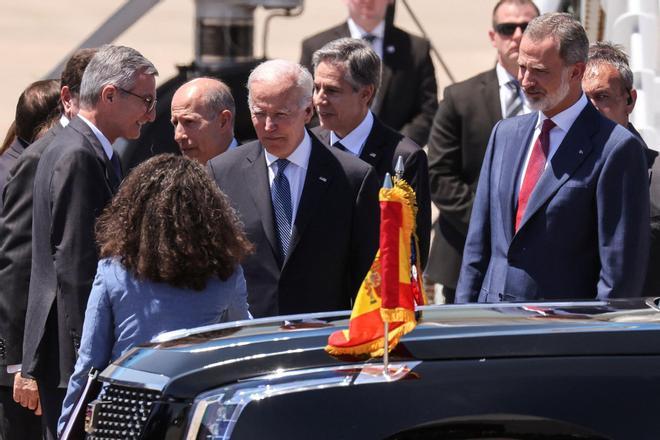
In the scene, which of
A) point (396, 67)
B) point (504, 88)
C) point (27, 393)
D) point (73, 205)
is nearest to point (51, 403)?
point (27, 393)

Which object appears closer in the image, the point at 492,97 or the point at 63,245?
the point at 63,245

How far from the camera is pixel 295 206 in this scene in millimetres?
6035

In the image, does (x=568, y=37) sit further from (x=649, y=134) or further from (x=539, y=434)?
(x=649, y=134)

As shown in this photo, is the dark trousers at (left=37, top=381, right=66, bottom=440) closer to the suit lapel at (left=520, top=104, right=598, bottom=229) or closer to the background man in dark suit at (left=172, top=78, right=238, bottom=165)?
the background man in dark suit at (left=172, top=78, right=238, bottom=165)

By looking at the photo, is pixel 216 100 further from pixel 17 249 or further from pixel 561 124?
pixel 561 124

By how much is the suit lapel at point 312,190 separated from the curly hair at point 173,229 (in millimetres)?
930

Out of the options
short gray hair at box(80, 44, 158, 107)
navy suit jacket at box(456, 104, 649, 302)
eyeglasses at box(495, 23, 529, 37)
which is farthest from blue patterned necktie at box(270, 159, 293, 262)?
eyeglasses at box(495, 23, 529, 37)

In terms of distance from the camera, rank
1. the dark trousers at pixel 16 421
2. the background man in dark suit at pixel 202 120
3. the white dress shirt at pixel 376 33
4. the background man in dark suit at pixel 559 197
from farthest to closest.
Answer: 1. the white dress shirt at pixel 376 33
2. the background man in dark suit at pixel 202 120
3. the dark trousers at pixel 16 421
4. the background man in dark suit at pixel 559 197

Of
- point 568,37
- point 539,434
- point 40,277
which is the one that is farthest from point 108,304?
point 568,37

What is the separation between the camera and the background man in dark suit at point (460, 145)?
7.98m

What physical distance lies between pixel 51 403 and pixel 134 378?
1552mm

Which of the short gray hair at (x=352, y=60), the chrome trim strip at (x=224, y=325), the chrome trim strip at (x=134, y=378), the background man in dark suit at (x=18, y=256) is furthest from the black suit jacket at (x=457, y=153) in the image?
the chrome trim strip at (x=134, y=378)

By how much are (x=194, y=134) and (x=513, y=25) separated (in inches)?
92.5

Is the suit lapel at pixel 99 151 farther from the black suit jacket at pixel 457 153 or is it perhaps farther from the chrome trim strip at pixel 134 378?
the black suit jacket at pixel 457 153
